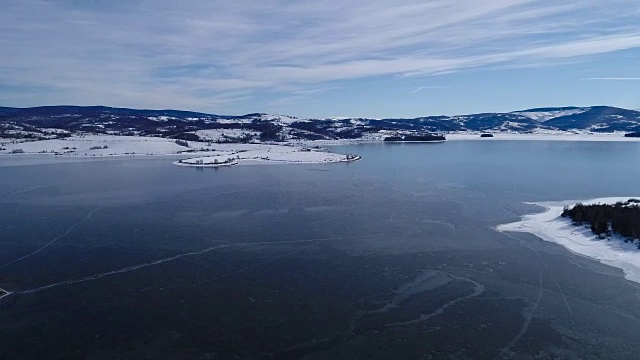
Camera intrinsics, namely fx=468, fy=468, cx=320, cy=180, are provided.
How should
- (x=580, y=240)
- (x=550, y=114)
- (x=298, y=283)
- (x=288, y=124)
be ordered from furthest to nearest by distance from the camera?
1. (x=550, y=114)
2. (x=288, y=124)
3. (x=580, y=240)
4. (x=298, y=283)

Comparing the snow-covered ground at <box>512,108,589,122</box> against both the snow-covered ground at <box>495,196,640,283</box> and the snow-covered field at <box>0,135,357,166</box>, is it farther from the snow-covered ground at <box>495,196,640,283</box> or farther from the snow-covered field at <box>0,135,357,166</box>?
the snow-covered ground at <box>495,196,640,283</box>

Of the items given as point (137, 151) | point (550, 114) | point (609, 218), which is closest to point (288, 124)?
point (137, 151)

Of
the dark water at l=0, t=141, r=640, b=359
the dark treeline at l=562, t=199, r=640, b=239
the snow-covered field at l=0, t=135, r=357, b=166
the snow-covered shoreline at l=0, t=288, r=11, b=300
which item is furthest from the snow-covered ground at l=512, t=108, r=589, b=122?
the snow-covered shoreline at l=0, t=288, r=11, b=300

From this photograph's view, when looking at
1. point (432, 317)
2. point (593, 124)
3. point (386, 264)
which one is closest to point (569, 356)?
point (432, 317)

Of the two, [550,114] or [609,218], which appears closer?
[609,218]

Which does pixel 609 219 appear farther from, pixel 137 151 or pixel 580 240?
pixel 137 151
